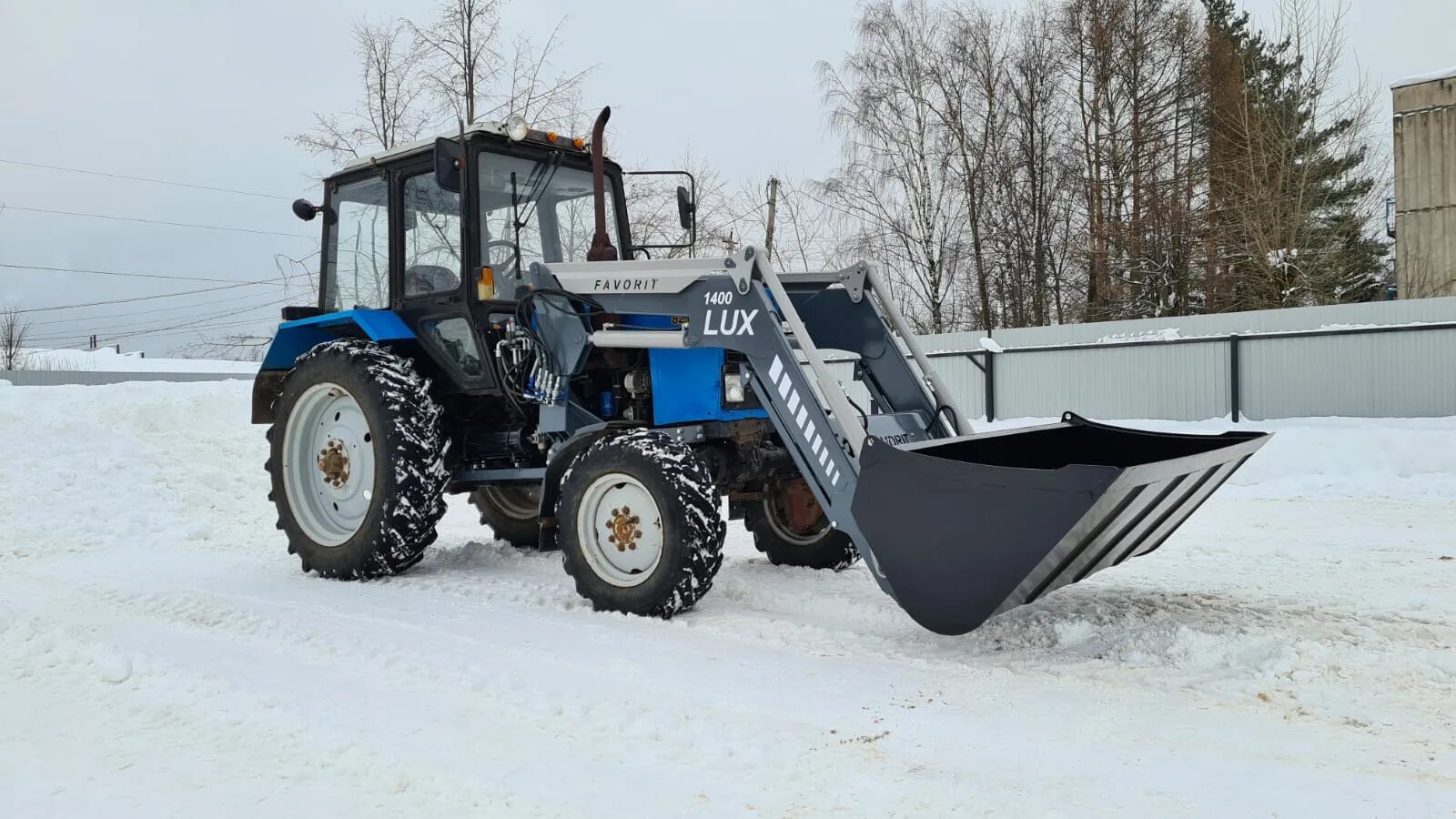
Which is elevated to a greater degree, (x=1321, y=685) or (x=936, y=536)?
(x=936, y=536)

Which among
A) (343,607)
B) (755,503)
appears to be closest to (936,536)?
(755,503)

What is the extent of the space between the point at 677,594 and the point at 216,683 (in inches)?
73.1

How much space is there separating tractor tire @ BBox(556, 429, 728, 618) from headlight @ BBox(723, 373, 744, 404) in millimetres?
427

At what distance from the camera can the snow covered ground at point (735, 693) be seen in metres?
2.80

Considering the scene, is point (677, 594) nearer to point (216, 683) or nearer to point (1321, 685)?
point (216, 683)

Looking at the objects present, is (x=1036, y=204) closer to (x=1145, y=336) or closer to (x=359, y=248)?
(x=1145, y=336)

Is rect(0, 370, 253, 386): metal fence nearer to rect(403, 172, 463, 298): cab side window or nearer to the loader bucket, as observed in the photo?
rect(403, 172, 463, 298): cab side window

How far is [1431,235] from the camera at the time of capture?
21969mm

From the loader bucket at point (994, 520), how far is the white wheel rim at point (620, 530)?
1.14 metres

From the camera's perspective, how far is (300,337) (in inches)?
267

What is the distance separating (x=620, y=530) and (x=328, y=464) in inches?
93.1

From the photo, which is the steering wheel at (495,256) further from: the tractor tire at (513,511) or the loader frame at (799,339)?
the tractor tire at (513,511)

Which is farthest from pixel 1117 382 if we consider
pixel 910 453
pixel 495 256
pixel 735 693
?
pixel 735 693

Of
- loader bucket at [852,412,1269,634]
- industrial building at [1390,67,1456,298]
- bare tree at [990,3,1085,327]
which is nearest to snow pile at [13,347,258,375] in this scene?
bare tree at [990,3,1085,327]
